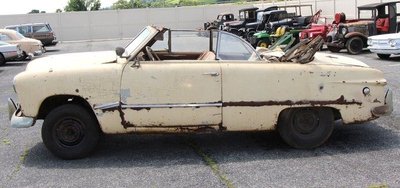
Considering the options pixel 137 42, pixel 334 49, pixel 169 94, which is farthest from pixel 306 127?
pixel 334 49

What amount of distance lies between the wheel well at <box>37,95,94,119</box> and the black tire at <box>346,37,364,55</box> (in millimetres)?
14444

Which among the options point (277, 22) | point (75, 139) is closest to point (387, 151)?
point (75, 139)

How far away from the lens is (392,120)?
7.29m

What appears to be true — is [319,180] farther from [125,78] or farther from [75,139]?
[75,139]

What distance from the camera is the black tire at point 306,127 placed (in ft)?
19.7

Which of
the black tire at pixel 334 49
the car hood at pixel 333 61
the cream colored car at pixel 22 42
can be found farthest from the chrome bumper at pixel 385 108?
the cream colored car at pixel 22 42

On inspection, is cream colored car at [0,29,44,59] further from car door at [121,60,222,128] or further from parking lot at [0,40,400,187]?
car door at [121,60,222,128]

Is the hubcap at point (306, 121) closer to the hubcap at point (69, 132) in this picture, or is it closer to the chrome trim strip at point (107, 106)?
the chrome trim strip at point (107, 106)

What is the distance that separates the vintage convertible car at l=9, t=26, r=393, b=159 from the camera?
5723mm

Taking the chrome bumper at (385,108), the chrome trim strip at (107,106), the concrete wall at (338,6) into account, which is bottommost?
the chrome bumper at (385,108)

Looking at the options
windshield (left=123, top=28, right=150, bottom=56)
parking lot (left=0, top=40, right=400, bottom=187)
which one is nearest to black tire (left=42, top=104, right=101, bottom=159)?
parking lot (left=0, top=40, right=400, bottom=187)

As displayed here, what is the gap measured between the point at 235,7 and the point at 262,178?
4088 centimetres

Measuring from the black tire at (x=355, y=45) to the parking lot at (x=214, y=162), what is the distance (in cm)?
1188

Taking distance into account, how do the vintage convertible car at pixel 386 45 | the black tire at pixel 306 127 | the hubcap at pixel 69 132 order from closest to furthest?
the hubcap at pixel 69 132 → the black tire at pixel 306 127 → the vintage convertible car at pixel 386 45
